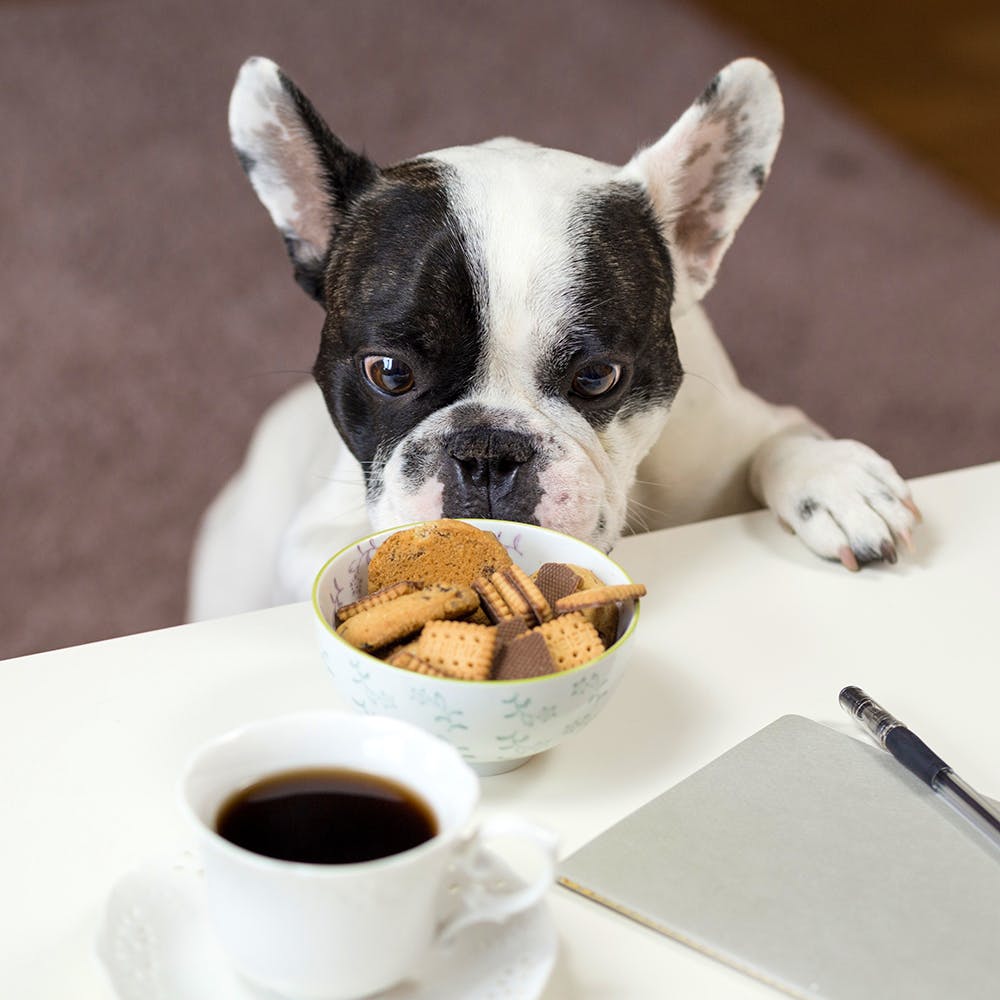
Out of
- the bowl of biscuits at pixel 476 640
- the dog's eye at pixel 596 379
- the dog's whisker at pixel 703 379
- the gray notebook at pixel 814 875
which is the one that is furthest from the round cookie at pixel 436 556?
the dog's whisker at pixel 703 379

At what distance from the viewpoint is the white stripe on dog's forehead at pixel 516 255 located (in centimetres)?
121

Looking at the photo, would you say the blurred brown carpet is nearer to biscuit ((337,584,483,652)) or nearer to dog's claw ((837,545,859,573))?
dog's claw ((837,545,859,573))

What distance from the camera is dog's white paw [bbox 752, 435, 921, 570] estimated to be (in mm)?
1223

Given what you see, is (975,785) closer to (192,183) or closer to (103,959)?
(103,959)

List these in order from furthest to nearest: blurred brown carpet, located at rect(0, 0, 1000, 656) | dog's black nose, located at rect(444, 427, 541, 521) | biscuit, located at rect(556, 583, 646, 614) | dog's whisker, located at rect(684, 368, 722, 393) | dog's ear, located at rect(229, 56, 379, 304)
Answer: blurred brown carpet, located at rect(0, 0, 1000, 656) → dog's whisker, located at rect(684, 368, 722, 393) → dog's ear, located at rect(229, 56, 379, 304) → dog's black nose, located at rect(444, 427, 541, 521) → biscuit, located at rect(556, 583, 646, 614)

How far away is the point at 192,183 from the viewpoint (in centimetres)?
348

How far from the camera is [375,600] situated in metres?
0.90

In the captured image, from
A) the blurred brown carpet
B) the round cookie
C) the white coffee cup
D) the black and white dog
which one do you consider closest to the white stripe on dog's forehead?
the black and white dog

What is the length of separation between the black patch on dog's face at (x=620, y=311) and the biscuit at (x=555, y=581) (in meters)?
0.35

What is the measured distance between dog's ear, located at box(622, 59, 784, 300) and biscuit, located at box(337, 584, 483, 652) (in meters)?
0.63

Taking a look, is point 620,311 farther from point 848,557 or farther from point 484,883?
point 484,883

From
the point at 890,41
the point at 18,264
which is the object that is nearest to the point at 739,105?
the point at 18,264

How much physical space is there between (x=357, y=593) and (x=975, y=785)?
1.48 feet

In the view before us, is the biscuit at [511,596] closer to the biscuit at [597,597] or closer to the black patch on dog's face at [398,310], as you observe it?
the biscuit at [597,597]
